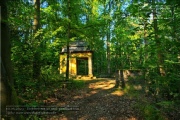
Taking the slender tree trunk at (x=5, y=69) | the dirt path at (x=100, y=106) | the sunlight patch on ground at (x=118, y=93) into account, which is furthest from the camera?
the sunlight patch on ground at (x=118, y=93)

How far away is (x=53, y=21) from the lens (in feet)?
40.2

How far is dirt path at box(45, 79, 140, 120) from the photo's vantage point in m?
7.30

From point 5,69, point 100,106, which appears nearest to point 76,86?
point 100,106

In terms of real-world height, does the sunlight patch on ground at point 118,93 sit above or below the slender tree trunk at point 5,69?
below

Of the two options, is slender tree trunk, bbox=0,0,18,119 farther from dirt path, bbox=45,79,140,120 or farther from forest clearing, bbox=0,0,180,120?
dirt path, bbox=45,79,140,120

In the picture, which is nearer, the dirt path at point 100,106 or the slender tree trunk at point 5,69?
the slender tree trunk at point 5,69

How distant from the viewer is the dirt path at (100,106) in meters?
7.30

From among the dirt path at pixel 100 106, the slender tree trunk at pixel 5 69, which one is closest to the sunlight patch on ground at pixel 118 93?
the dirt path at pixel 100 106

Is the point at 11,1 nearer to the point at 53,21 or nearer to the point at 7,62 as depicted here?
the point at 7,62

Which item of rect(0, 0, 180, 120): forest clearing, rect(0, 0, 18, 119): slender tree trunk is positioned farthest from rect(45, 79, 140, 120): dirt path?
rect(0, 0, 18, 119): slender tree trunk

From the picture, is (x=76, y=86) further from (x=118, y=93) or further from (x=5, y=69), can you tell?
(x=5, y=69)

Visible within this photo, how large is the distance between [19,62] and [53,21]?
490cm

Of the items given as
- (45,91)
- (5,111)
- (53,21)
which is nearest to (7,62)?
(5,111)

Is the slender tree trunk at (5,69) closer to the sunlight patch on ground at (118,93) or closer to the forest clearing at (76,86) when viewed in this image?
the forest clearing at (76,86)
